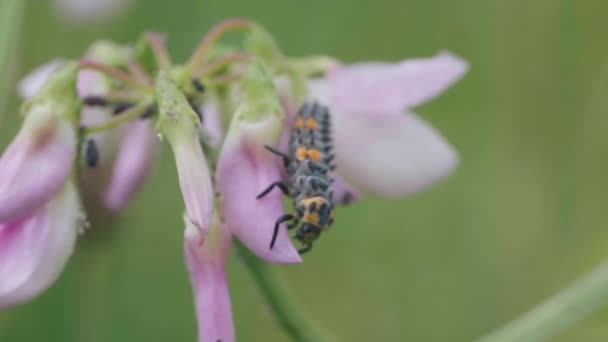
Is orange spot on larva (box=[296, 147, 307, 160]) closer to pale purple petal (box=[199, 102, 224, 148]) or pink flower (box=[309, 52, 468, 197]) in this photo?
pale purple petal (box=[199, 102, 224, 148])

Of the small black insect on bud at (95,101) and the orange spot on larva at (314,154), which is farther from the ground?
the small black insect on bud at (95,101)

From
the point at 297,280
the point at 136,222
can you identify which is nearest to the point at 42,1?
the point at 136,222

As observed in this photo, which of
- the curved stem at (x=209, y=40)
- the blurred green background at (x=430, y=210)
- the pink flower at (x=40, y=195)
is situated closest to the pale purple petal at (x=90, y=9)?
the blurred green background at (x=430, y=210)

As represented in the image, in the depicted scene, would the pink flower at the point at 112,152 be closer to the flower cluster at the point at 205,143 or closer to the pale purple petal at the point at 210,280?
the flower cluster at the point at 205,143

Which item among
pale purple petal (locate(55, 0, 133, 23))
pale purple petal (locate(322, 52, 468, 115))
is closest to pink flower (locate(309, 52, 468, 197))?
pale purple petal (locate(322, 52, 468, 115))

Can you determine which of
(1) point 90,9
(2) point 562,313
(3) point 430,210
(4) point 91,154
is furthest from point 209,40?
(1) point 90,9

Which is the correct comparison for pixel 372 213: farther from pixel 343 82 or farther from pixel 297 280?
pixel 343 82
